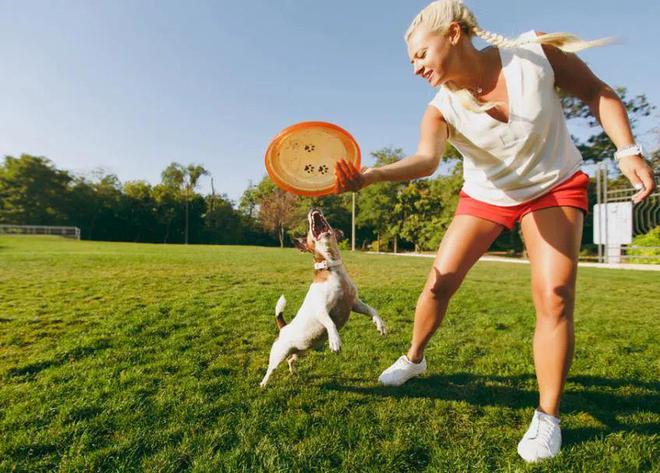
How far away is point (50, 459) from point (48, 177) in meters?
58.2

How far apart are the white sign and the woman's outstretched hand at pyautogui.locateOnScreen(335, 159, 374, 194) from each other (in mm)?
19869

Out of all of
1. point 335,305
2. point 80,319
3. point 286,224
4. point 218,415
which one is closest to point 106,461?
point 218,415

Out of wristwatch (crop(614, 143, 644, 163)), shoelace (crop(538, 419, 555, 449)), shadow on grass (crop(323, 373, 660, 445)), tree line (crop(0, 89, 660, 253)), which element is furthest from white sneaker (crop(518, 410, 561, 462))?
tree line (crop(0, 89, 660, 253))

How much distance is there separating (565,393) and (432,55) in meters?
2.61

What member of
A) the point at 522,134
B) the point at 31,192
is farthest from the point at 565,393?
the point at 31,192

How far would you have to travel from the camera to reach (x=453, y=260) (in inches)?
95.7

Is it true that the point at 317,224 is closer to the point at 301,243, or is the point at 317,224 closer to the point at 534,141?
the point at 301,243

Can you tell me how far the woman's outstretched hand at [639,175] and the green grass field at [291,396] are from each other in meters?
1.37

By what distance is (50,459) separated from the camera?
2023 mm

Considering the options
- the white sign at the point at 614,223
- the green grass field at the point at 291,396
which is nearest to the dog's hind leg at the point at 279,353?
the green grass field at the point at 291,396

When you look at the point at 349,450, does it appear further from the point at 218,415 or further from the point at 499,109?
the point at 499,109

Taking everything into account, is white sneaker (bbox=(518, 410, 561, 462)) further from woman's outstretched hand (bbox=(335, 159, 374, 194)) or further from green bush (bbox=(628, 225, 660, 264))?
green bush (bbox=(628, 225, 660, 264))

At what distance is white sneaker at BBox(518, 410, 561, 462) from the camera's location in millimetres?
1982

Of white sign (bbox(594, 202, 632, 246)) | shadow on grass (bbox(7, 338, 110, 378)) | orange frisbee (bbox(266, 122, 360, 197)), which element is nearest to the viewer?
orange frisbee (bbox(266, 122, 360, 197))
